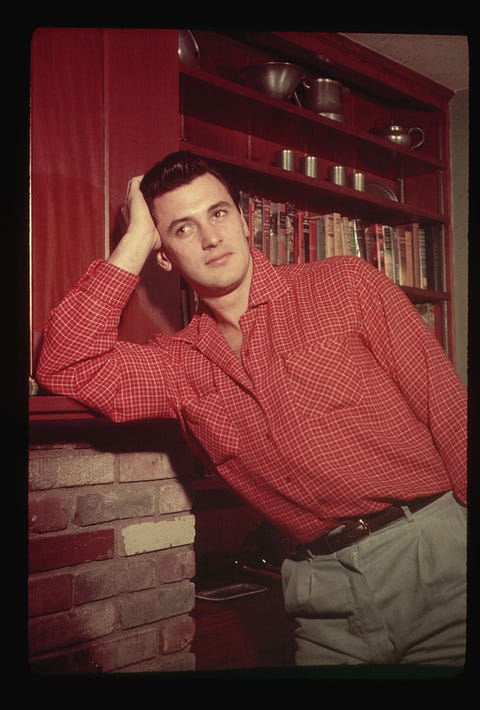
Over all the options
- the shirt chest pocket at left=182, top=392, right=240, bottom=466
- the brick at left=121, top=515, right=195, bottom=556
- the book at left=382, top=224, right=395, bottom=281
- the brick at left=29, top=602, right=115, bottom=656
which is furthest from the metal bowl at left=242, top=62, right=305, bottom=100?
the brick at left=29, top=602, right=115, bottom=656

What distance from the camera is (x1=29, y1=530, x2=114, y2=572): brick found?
127cm

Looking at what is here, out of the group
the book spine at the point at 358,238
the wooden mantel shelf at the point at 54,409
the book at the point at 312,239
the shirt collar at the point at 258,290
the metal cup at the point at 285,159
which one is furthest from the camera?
the metal cup at the point at 285,159

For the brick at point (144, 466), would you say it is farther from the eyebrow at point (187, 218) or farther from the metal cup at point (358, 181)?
the metal cup at point (358, 181)

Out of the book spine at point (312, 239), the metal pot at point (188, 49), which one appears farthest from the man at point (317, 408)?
the metal pot at point (188, 49)

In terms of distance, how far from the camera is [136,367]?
137 centimetres

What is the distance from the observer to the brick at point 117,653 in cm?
128

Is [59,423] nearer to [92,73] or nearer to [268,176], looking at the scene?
[92,73]

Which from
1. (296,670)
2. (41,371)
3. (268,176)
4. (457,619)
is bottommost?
(296,670)

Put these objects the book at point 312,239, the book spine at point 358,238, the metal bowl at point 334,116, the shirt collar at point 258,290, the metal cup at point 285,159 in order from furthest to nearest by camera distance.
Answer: the metal bowl at point 334,116
the metal cup at point 285,159
the book spine at point 358,238
the book at point 312,239
the shirt collar at point 258,290

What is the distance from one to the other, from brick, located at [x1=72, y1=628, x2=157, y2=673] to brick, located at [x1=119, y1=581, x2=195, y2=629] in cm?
3

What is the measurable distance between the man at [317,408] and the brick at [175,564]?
0.60 feet
